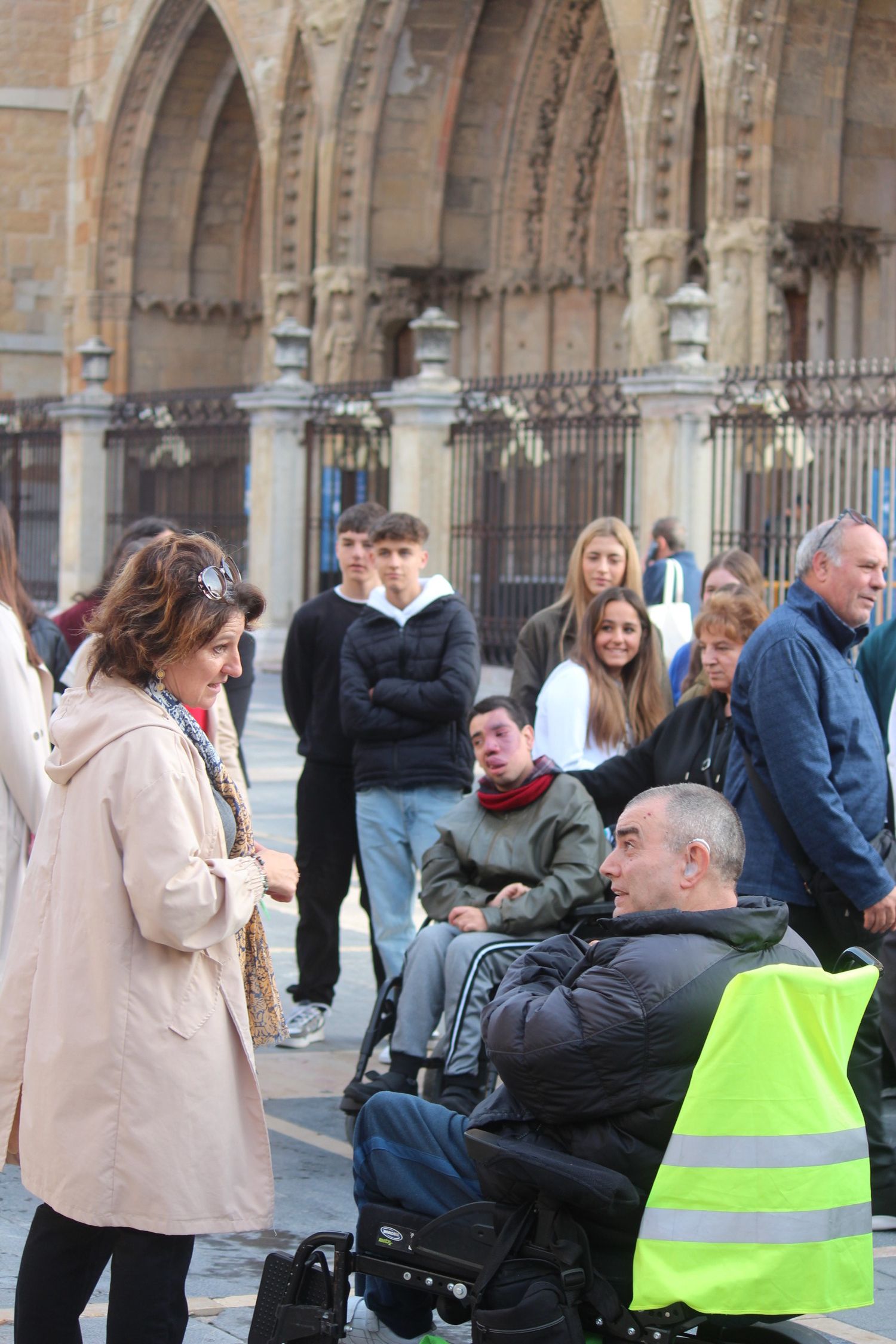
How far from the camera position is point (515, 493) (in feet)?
62.1

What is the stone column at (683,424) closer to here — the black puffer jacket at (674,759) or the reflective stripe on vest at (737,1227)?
the black puffer jacket at (674,759)

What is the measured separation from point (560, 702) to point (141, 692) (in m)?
3.15

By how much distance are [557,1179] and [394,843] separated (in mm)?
3459

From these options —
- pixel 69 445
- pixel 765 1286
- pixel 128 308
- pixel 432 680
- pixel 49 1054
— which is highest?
pixel 128 308

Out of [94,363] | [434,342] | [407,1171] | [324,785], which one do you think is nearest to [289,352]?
[434,342]

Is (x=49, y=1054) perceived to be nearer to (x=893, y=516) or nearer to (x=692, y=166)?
(x=893, y=516)

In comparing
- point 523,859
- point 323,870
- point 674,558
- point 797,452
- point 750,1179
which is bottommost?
point 323,870

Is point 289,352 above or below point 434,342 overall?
above

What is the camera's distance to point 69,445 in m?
25.0

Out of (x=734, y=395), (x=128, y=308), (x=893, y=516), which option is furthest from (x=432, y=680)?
(x=128, y=308)

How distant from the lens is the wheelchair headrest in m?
3.50

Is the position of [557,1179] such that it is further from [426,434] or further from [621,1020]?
[426,434]

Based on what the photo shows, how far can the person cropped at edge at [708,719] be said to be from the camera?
229 inches

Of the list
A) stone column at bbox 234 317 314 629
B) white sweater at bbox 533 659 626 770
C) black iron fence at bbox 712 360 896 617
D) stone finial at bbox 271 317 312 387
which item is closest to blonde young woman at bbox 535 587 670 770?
white sweater at bbox 533 659 626 770
